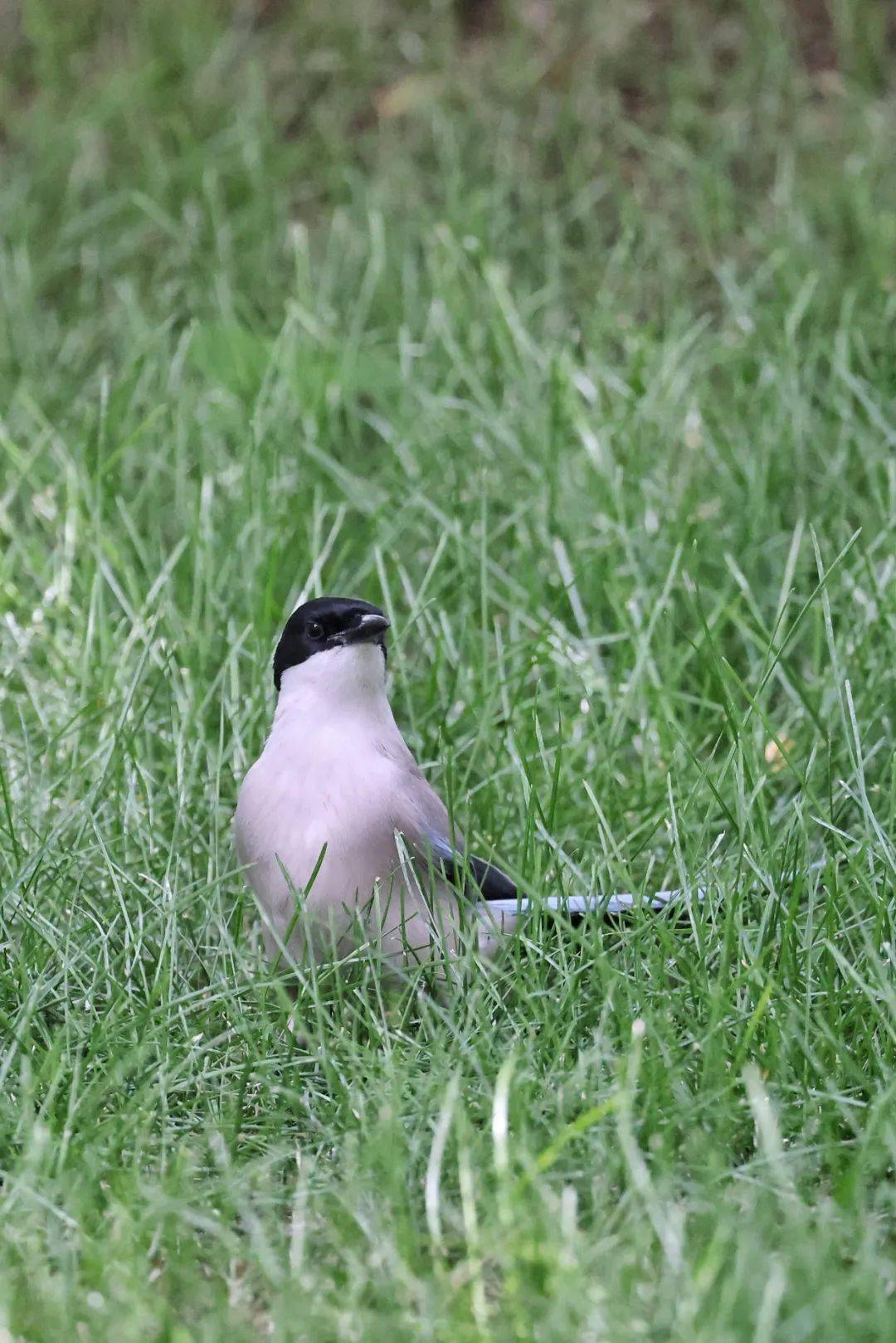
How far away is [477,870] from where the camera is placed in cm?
295

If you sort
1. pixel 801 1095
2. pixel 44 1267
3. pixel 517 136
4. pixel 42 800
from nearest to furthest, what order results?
pixel 44 1267 → pixel 801 1095 → pixel 42 800 → pixel 517 136

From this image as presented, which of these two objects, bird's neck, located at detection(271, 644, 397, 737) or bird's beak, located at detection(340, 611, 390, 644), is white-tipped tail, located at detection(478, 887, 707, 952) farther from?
bird's beak, located at detection(340, 611, 390, 644)

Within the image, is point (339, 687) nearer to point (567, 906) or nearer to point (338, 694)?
point (338, 694)

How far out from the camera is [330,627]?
2.99 metres

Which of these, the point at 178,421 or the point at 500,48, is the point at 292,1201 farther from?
the point at 500,48

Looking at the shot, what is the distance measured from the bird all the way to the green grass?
9 cm

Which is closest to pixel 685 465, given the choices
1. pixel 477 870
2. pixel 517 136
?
pixel 477 870

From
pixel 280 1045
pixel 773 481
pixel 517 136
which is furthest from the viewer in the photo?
pixel 517 136

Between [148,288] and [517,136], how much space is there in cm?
151

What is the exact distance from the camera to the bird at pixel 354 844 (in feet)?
8.98

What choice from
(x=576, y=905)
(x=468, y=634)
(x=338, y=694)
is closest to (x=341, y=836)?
(x=338, y=694)

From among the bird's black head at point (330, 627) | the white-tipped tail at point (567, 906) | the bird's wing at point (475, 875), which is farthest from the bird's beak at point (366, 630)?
the white-tipped tail at point (567, 906)

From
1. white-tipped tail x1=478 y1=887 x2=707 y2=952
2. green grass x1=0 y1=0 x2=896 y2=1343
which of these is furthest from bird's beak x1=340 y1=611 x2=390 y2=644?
white-tipped tail x1=478 y1=887 x2=707 y2=952

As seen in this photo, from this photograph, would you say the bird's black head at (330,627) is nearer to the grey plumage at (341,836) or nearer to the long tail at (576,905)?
the grey plumage at (341,836)
